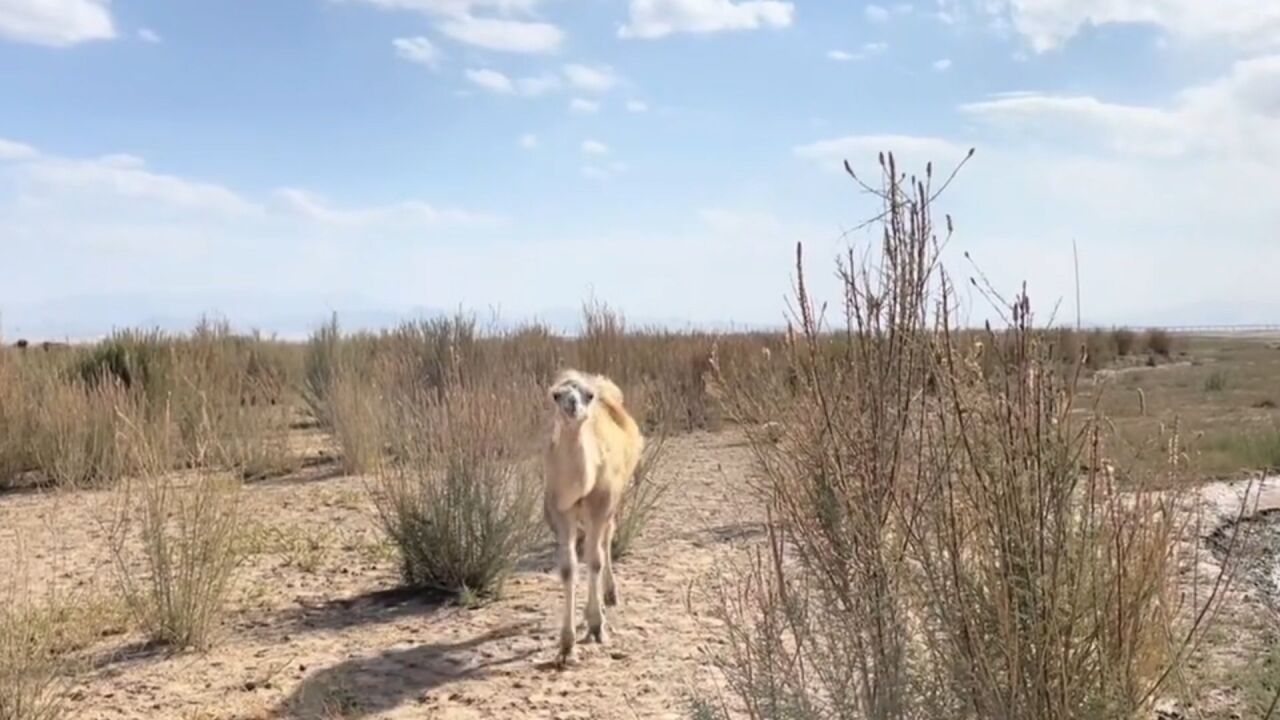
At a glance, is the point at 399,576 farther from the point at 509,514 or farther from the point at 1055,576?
the point at 1055,576

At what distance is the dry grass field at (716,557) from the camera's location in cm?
342

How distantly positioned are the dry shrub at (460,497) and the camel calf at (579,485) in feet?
2.14

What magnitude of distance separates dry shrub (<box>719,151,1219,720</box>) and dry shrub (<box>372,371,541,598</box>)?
12.1 ft

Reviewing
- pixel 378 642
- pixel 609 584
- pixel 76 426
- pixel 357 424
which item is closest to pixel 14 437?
pixel 76 426

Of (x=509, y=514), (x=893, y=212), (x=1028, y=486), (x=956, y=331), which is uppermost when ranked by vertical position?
(x=893, y=212)

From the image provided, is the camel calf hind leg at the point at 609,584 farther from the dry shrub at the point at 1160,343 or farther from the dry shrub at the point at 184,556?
the dry shrub at the point at 1160,343

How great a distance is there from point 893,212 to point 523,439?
5316 millimetres

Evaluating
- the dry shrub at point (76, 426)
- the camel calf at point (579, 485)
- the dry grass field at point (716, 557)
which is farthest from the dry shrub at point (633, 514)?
the dry shrub at point (76, 426)

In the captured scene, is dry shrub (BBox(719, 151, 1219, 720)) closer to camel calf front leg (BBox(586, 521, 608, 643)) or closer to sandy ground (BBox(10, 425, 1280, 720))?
sandy ground (BBox(10, 425, 1280, 720))

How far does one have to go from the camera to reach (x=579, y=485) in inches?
267

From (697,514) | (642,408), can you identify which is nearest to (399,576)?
(697,514)

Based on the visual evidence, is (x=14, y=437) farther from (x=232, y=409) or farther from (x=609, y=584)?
(x=609, y=584)

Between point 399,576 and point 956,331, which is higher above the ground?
point 956,331

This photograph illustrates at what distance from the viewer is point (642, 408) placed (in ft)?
49.0
